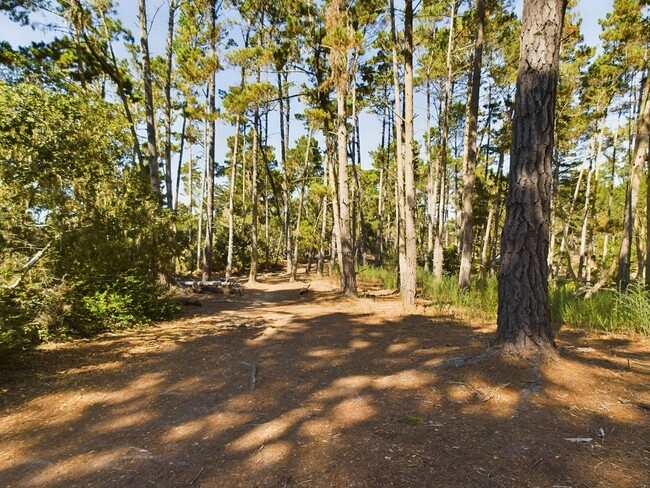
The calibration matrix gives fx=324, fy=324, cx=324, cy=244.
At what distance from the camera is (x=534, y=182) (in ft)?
10.6

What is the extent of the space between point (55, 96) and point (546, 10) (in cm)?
634

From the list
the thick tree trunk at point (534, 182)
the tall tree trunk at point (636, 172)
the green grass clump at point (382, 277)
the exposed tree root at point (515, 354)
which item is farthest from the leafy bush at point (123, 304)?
the tall tree trunk at point (636, 172)

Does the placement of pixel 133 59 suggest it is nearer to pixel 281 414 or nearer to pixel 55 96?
pixel 55 96

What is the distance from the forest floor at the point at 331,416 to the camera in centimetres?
205

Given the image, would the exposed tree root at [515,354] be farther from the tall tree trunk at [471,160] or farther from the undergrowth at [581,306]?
the tall tree trunk at [471,160]

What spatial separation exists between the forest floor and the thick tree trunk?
0.42m

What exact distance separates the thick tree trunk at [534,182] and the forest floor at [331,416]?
421 millimetres

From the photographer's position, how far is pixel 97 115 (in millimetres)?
5422

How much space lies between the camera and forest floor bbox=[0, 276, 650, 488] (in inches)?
80.7

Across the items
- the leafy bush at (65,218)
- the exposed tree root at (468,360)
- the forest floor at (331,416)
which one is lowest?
the forest floor at (331,416)

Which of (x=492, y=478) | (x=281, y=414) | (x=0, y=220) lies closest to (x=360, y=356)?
(x=281, y=414)

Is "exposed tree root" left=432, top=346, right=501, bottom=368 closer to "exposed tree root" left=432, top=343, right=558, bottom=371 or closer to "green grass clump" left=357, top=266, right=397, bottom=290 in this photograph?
"exposed tree root" left=432, top=343, right=558, bottom=371

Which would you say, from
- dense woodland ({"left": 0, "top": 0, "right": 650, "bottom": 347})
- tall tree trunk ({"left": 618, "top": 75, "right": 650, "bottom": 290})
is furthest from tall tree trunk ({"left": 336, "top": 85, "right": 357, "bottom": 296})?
tall tree trunk ({"left": 618, "top": 75, "right": 650, "bottom": 290})

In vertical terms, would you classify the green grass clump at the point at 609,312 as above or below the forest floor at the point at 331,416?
above
